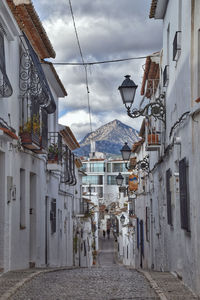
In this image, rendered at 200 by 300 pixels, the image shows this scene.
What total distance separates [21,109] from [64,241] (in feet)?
37.5

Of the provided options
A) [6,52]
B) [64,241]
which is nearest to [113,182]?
[64,241]

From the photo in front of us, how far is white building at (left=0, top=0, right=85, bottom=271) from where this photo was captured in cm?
1095

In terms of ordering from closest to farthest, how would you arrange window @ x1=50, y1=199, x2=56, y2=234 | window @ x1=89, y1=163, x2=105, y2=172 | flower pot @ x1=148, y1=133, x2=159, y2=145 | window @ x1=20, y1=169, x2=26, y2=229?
1. window @ x1=20, y1=169, x2=26, y2=229
2. flower pot @ x1=148, y1=133, x2=159, y2=145
3. window @ x1=50, y1=199, x2=56, y2=234
4. window @ x1=89, y1=163, x2=105, y2=172

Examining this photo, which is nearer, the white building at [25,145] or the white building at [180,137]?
the white building at [180,137]

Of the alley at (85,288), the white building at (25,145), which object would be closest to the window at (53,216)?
the white building at (25,145)

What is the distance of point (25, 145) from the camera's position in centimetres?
1271

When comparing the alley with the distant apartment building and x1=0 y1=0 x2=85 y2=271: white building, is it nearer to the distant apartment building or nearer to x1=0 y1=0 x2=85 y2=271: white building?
x1=0 y1=0 x2=85 y2=271: white building

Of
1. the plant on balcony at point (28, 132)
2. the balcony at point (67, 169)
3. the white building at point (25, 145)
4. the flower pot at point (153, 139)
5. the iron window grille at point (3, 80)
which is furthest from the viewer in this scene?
the balcony at point (67, 169)

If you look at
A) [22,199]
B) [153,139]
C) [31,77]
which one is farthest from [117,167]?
[31,77]

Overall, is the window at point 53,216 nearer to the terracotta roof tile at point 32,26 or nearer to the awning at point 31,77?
the terracotta roof tile at point 32,26

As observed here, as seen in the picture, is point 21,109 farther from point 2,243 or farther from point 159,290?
point 159,290

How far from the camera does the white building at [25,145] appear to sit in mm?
10945

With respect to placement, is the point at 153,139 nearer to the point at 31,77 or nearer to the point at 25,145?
the point at 25,145

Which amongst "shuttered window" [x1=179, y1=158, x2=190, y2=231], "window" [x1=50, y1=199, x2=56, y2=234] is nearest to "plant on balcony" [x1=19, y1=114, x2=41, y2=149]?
"shuttered window" [x1=179, y1=158, x2=190, y2=231]
